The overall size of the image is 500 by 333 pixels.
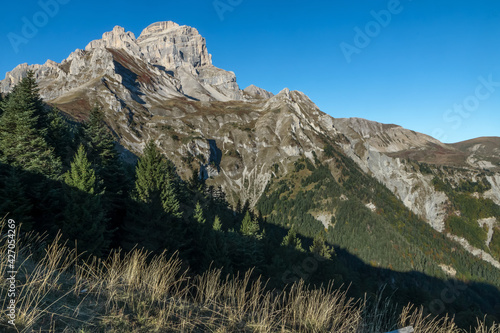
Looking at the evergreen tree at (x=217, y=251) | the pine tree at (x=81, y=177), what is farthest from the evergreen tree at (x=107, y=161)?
the evergreen tree at (x=217, y=251)

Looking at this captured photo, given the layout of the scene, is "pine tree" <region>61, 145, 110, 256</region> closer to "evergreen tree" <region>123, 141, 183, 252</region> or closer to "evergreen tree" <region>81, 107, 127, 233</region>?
"evergreen tree" <region>123, 141, 183, 252</region>

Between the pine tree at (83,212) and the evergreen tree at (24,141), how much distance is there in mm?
4120

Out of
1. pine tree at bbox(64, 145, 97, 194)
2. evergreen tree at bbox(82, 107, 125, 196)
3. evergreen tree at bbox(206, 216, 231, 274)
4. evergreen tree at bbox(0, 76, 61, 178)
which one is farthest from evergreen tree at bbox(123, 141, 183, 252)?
evergreen tree at bbox(0, 76, 61, 178)

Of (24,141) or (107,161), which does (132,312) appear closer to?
(24,141)

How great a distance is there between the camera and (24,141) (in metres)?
25.2

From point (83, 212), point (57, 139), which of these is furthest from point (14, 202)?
point (57, 139)

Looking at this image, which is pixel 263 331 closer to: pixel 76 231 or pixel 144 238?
pixel 76 231

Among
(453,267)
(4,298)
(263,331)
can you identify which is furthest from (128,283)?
(453,267)

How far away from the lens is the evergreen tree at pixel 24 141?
24.1 meters

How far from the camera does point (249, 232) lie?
52.4 metres

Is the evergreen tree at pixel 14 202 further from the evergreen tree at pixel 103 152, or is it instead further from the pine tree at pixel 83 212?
the evergreen tree at pixel 103 152

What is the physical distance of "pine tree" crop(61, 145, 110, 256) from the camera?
2095 centimetres

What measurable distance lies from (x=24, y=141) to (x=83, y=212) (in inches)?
411

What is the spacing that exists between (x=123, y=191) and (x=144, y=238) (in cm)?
1002
